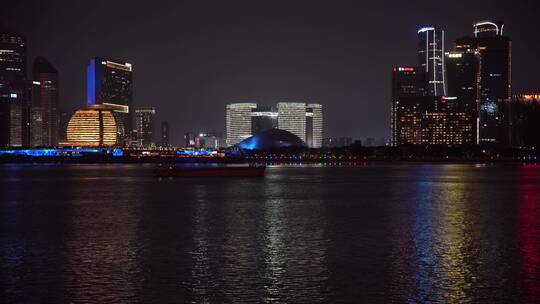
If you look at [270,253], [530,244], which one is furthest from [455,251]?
[270,253]

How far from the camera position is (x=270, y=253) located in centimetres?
2791

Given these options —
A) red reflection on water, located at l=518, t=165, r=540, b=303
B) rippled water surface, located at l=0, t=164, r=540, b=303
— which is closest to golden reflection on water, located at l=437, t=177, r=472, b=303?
rippled water surface, located at l=0, t=164, r=540, b=303

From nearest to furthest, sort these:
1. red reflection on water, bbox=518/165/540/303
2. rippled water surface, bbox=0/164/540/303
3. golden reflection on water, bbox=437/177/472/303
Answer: rippled water surface, bbox=0/164/540/303
golden reflection on water, bbox=437/177/472/303
red reflection on water, bbox=518/165/540/303

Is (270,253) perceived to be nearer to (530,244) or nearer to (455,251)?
(455,251)

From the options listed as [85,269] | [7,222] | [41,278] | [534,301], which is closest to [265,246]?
[85,269]

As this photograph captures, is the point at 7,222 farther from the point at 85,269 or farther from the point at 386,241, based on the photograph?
the point at 386,241

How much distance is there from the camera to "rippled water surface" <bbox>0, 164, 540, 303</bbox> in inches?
813

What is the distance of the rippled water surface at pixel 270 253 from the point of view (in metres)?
20.7

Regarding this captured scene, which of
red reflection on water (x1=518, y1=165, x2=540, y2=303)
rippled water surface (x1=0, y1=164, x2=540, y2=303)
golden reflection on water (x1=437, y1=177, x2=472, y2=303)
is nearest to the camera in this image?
rippled water surface (x1=0, y1=164, x2=540, y2=303)

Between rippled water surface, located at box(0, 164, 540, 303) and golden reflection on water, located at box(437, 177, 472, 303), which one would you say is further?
golden reflection on water, located at box(437, 177, 472, 303)

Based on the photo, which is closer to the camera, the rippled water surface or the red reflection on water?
the rippled water surface

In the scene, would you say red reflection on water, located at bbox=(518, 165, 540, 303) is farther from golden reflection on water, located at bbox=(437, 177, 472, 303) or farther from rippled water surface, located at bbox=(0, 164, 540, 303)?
golden reflection on water, located at bbox=(437, 177, 472, 303)

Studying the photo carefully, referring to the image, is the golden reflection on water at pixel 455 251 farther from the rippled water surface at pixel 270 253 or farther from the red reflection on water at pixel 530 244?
the red reflection on water at pixel 530 244

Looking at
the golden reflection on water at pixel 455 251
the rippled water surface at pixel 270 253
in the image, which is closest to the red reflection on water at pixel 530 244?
the rippled water surface at pixel 270 253
